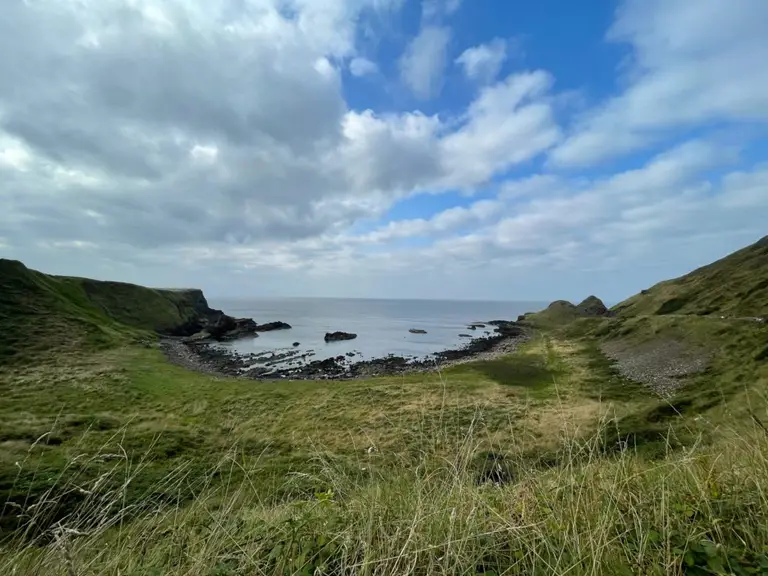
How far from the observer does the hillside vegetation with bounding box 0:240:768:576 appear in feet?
9.87

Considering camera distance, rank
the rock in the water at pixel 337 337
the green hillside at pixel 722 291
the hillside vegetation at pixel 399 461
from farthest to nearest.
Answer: the rock in the water at pixel 337 337 < the green hillside at pixel 722 291 < the hillside vegetation at pixel 399 461

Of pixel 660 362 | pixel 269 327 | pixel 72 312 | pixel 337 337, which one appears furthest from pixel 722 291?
pixel 72 312

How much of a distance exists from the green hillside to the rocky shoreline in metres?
29.4

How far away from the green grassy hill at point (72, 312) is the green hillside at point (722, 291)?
88.0 metres

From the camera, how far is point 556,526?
3168 mm

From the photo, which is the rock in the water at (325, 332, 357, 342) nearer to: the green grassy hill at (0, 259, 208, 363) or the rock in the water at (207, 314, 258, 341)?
the rock in the water at (207, 314, 258, 341)

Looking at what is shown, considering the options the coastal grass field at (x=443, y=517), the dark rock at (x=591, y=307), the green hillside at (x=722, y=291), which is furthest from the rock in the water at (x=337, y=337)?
the coastal grass field at (x=443, y=517)

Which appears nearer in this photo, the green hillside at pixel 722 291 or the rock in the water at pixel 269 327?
the green hillside at pixel 722 291

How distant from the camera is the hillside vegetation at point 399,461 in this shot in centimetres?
301

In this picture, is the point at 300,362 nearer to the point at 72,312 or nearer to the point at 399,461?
the point at 72,312

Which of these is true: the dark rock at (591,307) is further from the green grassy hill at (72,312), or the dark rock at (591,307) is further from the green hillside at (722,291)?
→ the green grassy hill at (72,312)

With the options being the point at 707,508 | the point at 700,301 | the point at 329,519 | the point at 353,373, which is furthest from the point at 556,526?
the point at 700,301

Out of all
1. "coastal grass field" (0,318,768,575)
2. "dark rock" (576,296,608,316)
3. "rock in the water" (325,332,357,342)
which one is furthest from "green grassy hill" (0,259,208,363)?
"dark rock" (576,296,608,316)

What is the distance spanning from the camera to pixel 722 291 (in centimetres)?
6400
